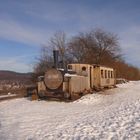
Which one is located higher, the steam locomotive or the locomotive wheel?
the steam locomotive

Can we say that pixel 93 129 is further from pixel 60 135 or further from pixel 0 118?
pixel 0 118

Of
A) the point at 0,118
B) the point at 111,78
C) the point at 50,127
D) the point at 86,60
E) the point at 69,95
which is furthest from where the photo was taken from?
the point at 86,60

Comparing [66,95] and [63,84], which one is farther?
[63,84]

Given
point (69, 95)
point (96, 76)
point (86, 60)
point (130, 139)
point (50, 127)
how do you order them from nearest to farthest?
point (130, 139) < point (50, 127) < point (69, 95) < point (96, 76) < point (86, 60)

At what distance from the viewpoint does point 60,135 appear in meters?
10.4

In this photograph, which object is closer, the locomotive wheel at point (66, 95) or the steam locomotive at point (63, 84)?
the locomotive wheel at point (66, 95)

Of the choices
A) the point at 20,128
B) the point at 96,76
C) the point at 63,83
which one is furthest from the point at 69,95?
the point at 20,128

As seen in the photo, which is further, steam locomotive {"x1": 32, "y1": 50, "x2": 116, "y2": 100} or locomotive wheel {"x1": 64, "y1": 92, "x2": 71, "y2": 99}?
steam locomotive {"x1": 32, "y1": 50, "x2": 116, "y2": 100}

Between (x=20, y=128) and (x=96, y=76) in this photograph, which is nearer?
(x=20, y=128)

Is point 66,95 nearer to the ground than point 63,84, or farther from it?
nearer to the ground

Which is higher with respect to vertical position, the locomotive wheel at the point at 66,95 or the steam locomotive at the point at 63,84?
the steam locomotive at the point at 63,84

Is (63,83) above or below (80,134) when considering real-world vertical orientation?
above

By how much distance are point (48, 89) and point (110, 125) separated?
13707mm

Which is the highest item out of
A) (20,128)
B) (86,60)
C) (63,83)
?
(86,60)
